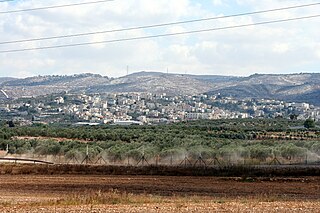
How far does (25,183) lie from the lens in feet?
131

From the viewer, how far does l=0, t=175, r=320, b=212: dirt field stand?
23.5 m

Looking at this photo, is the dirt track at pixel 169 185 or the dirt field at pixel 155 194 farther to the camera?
the dirt track at pixel 169 185

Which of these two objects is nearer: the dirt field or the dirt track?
the dirt field

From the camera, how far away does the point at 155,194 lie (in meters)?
33.1

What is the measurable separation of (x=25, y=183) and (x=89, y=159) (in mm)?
23395

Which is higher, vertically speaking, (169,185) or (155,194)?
(155,194)

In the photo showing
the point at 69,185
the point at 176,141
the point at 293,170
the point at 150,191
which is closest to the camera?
the point at 150,191

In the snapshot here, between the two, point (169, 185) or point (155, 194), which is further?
point (169, 185)

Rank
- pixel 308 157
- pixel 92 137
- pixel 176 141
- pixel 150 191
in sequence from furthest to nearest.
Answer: pixel 92 137, pixel 176 141, pixel 308 157, pixel 150 191

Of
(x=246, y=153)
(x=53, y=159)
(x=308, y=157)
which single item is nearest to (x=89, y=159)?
(x=53, y=159)

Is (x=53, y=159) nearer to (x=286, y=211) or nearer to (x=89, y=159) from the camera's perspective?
(x=89, y=159)

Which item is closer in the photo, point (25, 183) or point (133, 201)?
point (133, 201)

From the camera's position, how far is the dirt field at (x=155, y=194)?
2345 cm

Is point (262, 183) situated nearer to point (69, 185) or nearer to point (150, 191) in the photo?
point (150, 191)
